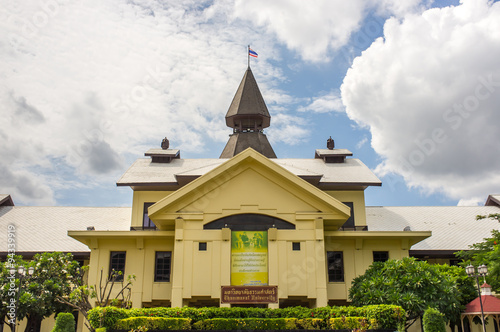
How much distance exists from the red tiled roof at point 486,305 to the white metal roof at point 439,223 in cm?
743

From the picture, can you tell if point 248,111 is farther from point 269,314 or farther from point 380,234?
point 269,314

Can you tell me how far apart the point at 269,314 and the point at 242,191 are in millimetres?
7113

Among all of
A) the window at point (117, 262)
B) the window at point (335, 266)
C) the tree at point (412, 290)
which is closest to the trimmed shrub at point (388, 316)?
the tree at point (412, 290)

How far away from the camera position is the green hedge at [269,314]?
63.3ft

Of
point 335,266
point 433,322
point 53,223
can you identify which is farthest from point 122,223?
point 433,322

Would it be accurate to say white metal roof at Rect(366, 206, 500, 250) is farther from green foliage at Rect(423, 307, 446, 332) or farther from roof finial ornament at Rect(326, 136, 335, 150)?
green foliage at Rect(423, 307, 446, 332)

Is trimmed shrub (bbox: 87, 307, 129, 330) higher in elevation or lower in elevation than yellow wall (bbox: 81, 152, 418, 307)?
lower

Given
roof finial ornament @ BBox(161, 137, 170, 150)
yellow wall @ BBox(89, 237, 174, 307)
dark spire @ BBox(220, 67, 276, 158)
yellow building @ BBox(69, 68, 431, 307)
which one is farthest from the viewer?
dark spire @ BBox(220, 67, 276, 158)

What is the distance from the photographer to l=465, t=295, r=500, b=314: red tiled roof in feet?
69.3

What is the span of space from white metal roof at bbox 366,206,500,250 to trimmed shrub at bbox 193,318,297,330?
13206 millimetres

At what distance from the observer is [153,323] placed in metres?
19.4

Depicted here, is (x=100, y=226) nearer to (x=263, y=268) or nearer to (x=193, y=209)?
(x=193, y=209)

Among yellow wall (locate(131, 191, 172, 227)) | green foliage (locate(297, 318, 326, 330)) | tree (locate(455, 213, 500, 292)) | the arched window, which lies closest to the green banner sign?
the arched window

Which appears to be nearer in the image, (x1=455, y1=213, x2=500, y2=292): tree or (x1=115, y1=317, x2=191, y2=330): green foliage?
(x1=115, y1=317, x2=191, y2=330): green foliage
